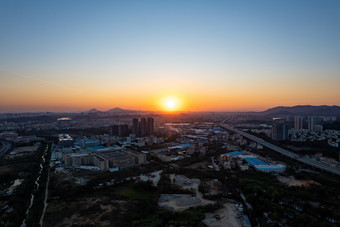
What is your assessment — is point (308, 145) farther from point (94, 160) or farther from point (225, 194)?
point (94, 160)

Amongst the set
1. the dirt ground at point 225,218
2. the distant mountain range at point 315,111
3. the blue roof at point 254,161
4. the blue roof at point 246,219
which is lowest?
the dirt ground at point 225,218

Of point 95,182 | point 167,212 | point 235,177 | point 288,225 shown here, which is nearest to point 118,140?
point 95,182

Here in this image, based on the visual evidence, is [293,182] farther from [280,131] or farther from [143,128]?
[143,128]

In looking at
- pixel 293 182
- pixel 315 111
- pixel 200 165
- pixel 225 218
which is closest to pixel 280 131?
pixel 200 165

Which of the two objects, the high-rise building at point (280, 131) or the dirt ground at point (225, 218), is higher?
the high-rise building at point (280, 131)

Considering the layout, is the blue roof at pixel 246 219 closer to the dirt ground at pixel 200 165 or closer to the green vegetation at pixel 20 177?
the dirt ground at pixel 200 165

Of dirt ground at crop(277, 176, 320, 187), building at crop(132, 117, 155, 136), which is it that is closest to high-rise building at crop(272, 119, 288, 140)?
dirt ground at crop(277, 176, 320, 187)

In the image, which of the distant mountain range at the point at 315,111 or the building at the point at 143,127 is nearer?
the building at the point at 143,127

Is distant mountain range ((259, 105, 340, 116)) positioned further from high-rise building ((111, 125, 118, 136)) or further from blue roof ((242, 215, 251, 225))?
blue roof ((242, 215, 251, 225))

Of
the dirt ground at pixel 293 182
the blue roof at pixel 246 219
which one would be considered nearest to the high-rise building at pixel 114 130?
the dirt ground at pixel 293 182
